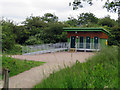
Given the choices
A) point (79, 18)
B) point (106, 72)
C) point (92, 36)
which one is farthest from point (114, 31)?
point (106, 72)

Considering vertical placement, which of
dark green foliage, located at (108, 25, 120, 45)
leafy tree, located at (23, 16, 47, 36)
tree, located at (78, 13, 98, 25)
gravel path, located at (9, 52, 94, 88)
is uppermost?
tree, located at (78, 13, 98, 25)

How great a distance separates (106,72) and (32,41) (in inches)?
701

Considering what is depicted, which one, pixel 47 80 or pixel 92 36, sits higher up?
pixel 92 36

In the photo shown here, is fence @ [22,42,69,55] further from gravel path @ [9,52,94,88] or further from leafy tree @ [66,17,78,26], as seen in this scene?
leafy tree @ [66,17,78,26]

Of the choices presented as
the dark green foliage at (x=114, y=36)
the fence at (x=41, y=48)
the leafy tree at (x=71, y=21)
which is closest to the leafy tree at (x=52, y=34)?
the fence at (x=41, y=48)

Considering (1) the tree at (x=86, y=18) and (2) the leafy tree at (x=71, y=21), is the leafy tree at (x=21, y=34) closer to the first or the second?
(2) the leafy tree at (x=71, y=21)

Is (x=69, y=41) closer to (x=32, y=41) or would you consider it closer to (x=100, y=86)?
(x=32, y=41)

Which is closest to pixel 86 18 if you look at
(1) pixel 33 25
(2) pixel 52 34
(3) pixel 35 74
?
(1) pixel 33 25

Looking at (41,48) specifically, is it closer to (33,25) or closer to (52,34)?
(52,34)

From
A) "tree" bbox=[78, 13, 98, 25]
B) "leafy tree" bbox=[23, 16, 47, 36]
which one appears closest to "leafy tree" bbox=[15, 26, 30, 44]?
"leafy tree" bbox=[23, 16, 47, 36]

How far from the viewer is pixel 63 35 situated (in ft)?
78.2

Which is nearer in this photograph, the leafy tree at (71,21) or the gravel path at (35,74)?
the gravel path at (35,74)

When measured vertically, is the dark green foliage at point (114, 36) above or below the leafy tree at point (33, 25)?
below

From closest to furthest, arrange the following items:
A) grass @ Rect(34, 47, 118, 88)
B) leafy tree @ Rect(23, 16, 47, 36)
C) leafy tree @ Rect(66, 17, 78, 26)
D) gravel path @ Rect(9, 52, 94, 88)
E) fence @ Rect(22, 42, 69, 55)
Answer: grass @ Rect(34, 47, 118, 88)
gravel path @ Rect(9, 52, 94, 88)
fence @ Rect(22, 42, 69, 55)
leafy tree @ Rect(23, 16, 47, 36)
leafy tree @ Rect(66, 17, 78, 26)
